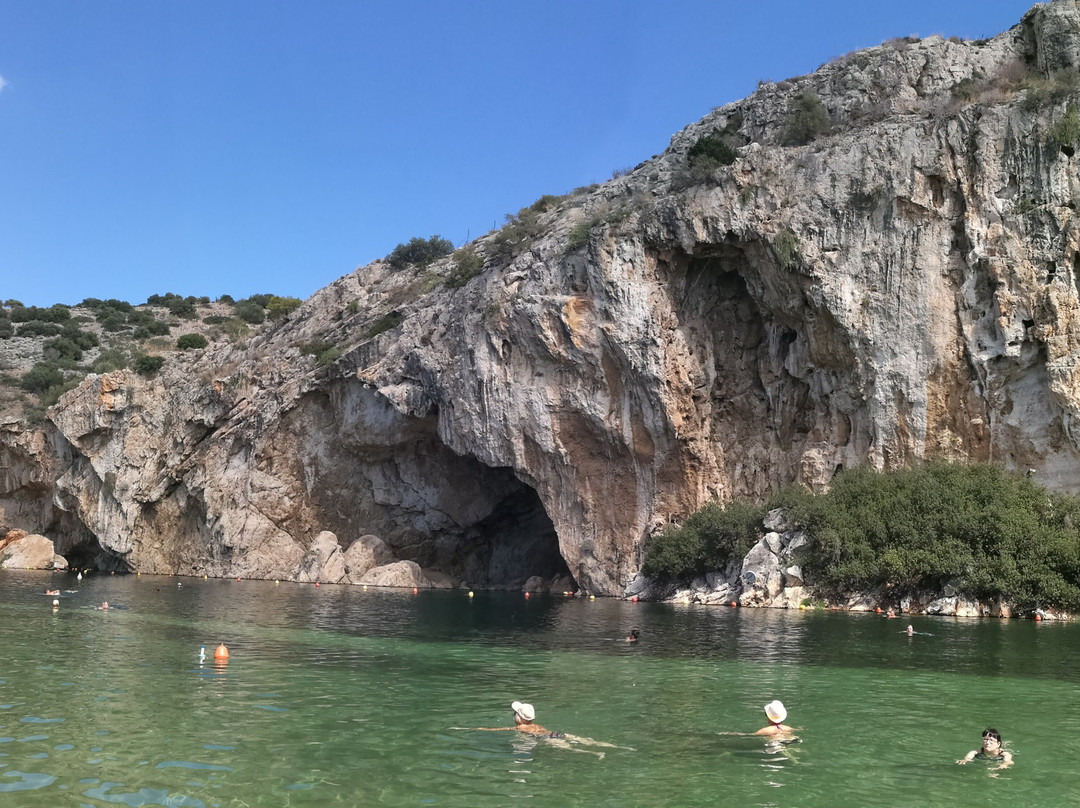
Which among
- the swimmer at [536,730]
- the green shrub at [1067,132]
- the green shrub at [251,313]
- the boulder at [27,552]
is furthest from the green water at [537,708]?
the green shrub at [251,313]

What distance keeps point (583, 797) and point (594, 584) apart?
33.2 m

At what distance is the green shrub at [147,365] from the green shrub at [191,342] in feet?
32.8

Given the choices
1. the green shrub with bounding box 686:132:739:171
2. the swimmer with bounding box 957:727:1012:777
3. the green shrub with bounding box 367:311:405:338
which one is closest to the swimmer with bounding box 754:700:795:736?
the swimmer with bounding box 957:727:1012:777

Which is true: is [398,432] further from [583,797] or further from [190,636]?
[583,797]

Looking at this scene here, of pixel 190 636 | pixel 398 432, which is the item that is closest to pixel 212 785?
pixel 190 636

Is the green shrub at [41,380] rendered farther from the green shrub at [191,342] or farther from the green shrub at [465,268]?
the green shrub at [465,268]

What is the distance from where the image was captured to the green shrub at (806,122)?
40.1m

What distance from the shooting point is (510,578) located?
53.0 meters

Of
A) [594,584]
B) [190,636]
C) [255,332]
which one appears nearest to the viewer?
[190,636]

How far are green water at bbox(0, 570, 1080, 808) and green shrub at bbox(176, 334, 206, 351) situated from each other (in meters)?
50.0

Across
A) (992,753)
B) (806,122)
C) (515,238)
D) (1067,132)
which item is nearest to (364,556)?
(515,238)

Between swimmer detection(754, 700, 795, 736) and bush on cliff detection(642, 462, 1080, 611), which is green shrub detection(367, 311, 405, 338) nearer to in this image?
bush on cliff detection(642, 462, 1080, 611)

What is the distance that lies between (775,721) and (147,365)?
187 feet

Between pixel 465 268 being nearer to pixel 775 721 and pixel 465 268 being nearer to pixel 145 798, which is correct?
pixel 775 721
